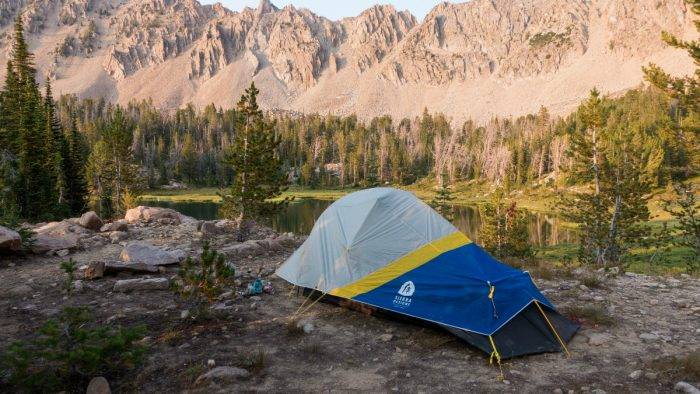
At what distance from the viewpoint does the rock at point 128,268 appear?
11852 mm

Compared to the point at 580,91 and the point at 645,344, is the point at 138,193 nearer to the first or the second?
the point at 645,344

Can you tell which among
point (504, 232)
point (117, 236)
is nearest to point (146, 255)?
point (117, 236)

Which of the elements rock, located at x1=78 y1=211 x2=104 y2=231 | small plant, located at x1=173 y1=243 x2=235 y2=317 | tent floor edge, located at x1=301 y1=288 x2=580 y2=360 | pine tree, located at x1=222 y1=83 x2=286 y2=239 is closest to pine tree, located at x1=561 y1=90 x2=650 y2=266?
pine tree, located at x1=222 y1=83 x2=286 y2=239

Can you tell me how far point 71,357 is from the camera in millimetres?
5449

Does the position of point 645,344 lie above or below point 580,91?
below

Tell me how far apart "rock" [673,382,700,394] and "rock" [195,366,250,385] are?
618cm

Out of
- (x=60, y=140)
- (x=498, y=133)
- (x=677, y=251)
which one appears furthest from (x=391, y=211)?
(x=498, y=133)

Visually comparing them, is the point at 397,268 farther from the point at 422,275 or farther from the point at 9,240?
the point at 9,240

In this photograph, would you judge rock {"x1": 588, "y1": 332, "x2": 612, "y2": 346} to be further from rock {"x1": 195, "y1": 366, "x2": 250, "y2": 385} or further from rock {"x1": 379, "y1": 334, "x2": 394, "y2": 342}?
rock {"x1": 195, "y1": 366, "x2": 250, "y2": 385}

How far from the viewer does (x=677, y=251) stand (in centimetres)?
3475

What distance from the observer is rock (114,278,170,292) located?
35.1 feet

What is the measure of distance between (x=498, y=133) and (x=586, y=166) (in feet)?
389

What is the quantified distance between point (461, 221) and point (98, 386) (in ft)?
185

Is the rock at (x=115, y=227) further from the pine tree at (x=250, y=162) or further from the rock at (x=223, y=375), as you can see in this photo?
the rock at (x=223, y=375)
